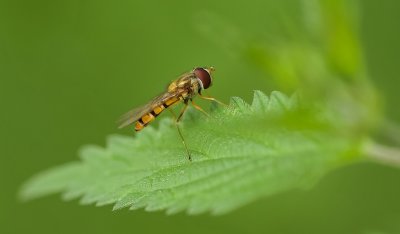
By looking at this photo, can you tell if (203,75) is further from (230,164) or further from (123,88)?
(123,88)

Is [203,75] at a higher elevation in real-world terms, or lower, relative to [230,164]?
higher

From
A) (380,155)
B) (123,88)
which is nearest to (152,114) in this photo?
(380,155)

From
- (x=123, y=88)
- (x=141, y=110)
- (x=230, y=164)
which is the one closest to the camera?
(x=230, y=164)

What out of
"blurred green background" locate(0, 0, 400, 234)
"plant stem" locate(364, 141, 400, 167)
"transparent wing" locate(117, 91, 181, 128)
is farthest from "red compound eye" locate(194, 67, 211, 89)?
"blurred green background" locate(0, 0, 400, 234)

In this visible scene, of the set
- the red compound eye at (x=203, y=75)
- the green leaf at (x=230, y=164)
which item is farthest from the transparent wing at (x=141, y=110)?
the green leaf at (x=230, y=164)

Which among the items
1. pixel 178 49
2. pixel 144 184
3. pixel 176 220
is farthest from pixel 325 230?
pixel 144 184
